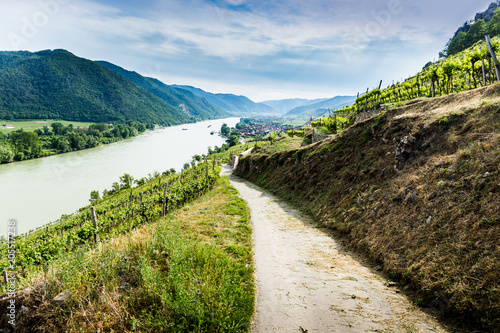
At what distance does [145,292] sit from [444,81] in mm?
34921

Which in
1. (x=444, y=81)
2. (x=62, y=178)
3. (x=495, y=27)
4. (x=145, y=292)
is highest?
(x=495, y=27)

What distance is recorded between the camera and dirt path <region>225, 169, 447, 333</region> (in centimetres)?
451

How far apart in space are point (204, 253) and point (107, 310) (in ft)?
8.17

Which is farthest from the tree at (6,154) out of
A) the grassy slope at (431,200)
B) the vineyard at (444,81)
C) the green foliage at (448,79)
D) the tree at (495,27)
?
the tree at (495,27)

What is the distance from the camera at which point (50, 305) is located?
480 cm

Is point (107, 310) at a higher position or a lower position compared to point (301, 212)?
higher

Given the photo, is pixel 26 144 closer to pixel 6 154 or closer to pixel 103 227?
pixel 6 154

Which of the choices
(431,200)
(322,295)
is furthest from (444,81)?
(322,295)

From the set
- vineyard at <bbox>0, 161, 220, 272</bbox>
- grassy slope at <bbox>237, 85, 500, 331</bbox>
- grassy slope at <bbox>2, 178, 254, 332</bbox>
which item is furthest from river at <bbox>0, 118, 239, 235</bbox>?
grassy slope at <bbox>237, 85, 500, 331</bbox>

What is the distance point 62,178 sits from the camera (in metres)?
67.9

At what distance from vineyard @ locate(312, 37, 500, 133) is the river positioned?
60.6 m

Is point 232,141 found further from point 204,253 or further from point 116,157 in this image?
point 204,253

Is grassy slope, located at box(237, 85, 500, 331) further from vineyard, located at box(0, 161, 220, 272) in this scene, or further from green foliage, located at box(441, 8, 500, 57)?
green foliage, located at box(441, 8, 500, 57)

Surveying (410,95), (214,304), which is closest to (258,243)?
(214,304)
